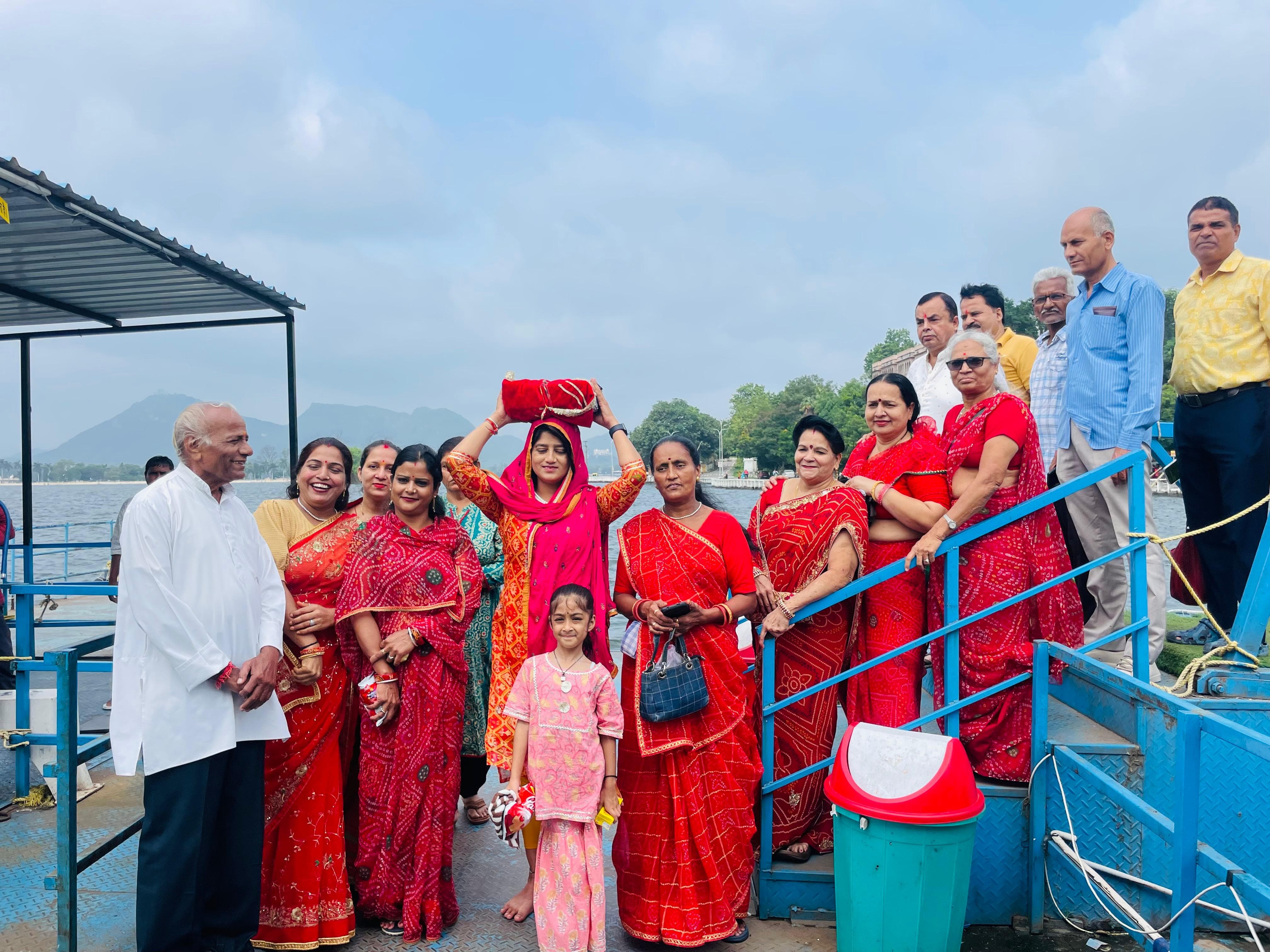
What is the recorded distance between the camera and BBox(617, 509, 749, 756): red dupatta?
3.32 m

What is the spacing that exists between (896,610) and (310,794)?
2.55 m

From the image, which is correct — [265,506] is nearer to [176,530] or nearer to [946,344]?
[176,530]

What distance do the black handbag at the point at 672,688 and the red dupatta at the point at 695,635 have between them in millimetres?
56

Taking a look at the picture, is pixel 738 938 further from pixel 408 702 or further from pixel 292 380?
pixel 292 380

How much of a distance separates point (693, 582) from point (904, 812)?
1105 mm

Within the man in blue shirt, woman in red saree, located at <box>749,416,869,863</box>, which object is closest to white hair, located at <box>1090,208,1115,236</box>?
the man in blue shirt

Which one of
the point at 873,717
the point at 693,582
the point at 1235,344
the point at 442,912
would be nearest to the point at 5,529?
the point at 442,912

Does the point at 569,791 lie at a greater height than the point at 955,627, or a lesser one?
lesser

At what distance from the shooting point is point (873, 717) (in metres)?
3.66

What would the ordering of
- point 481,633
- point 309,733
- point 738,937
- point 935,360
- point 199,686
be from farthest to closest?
1. point 935,360
2. point 481,633
3. point 309,733
4. point 738,937
5. point 199,686

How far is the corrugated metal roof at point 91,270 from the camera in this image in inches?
170

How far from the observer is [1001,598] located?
354 cm

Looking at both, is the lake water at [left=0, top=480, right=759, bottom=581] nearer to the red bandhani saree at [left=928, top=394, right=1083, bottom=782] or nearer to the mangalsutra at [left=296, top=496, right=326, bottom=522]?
the mangalsutra at [left=296, top=496, right=326, bottom=522]

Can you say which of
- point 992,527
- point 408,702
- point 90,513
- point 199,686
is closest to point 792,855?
point 992,527
